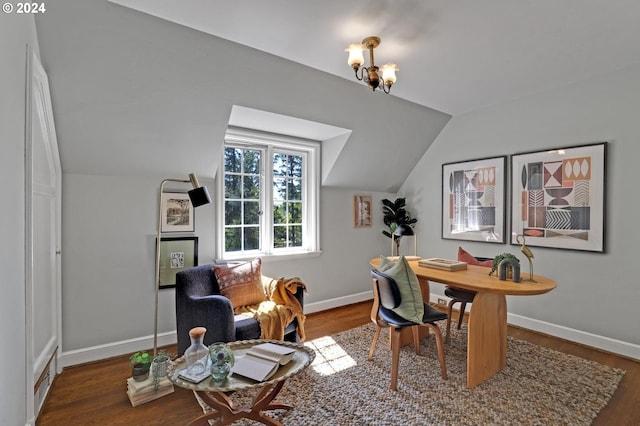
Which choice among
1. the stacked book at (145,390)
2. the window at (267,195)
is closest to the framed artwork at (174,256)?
the window at (267,195)

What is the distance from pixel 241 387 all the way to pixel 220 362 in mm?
167

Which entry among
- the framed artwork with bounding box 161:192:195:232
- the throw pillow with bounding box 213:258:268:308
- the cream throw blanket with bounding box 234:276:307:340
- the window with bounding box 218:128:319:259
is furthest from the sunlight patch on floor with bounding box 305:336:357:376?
the framed artwork with bounding box 161:192:195:232

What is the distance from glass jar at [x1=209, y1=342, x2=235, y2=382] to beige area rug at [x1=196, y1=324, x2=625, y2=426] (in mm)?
658

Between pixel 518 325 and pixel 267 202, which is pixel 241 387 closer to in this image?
pixel 267 202

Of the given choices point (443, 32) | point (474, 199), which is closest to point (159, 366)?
point (443, 32)

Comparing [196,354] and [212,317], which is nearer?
[196,354]

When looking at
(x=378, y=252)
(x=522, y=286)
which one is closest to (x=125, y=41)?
(x=522, y=286)

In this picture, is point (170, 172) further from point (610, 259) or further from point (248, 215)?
point (610, 259)

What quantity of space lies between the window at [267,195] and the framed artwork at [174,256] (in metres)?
0.29

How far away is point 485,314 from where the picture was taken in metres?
2.42

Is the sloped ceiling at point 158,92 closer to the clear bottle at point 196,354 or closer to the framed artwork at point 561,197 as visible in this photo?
the framed artwork at point 561,197

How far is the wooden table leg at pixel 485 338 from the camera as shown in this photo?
2348 millimetres

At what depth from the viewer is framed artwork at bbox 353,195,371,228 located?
15.1 ft

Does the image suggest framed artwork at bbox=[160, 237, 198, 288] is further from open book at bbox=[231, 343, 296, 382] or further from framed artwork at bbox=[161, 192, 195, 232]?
open book at bbox=[231, 343, 296, 382]
